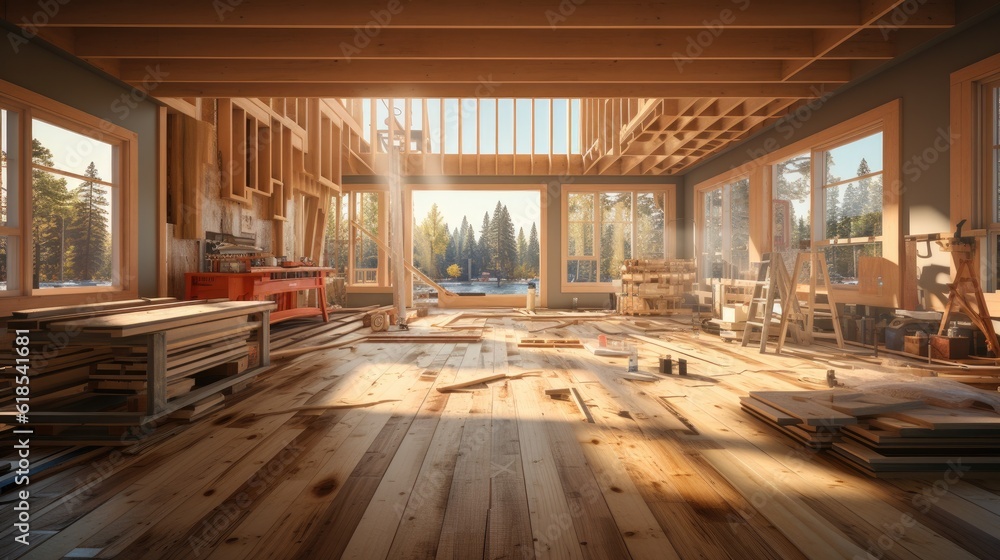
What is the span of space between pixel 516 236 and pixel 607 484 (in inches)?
1344

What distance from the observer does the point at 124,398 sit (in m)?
2.80

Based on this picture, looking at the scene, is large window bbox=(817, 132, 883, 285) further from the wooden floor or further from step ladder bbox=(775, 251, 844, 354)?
the wooden floor

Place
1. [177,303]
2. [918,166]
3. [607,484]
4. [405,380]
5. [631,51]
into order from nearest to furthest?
[607,484] < [177,303] < [405,380] < [631,51] < [918,166]

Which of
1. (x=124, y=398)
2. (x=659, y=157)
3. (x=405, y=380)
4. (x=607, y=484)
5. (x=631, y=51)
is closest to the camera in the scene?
(x=607, y=484)

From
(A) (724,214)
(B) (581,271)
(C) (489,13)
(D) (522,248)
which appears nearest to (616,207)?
(B) (581,271)

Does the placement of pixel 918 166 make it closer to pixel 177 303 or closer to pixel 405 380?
pixel 405 380

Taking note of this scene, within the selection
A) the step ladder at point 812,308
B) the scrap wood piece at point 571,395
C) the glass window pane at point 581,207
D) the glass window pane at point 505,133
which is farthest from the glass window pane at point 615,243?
the scrap wood piece at point 571,395

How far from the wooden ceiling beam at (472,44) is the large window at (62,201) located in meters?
0.97

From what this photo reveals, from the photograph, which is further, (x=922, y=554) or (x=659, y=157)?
(x=659, y=157)

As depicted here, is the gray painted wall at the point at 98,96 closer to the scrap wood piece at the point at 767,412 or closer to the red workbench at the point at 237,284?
the red workbench at the point at 237,284

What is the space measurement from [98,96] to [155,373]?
147 inches

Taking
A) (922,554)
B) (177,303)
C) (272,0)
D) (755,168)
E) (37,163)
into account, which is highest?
(272,0)

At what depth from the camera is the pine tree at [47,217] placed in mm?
4129

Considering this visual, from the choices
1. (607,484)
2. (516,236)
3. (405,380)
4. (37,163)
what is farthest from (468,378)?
(516,236)
